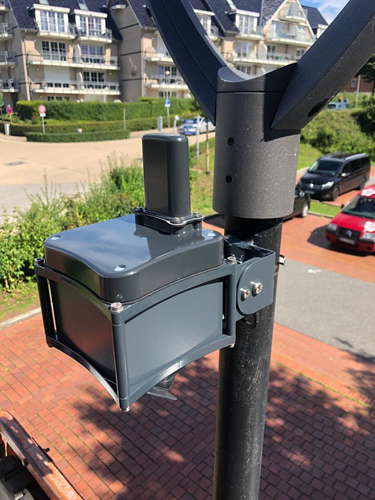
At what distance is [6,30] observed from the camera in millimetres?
44938

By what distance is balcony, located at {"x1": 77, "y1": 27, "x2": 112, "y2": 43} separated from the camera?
4625 cm

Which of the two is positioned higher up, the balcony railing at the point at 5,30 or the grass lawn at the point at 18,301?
the balcony railing at the point at 5,30

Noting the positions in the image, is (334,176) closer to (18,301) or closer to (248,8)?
(18,301)

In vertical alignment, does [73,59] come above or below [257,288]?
above

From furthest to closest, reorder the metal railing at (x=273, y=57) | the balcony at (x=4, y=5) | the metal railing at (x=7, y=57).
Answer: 1. the metal railing at (x=7, y=57)
2. the balcony at (x=4, y=5)
3. the metal railing at (x=273, y=57)

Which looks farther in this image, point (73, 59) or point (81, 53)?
point (81, 53)

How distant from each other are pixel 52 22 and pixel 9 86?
7.91 m

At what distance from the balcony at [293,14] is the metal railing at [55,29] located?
48053mm

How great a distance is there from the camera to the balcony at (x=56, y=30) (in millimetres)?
43819

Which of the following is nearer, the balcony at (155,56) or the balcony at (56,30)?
the balcony at (56,30)

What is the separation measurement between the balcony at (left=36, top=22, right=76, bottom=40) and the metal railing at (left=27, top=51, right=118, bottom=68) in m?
1.90

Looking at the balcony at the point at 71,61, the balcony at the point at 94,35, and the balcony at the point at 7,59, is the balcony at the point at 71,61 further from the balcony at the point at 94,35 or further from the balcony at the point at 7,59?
the balcony at the point at 7,59

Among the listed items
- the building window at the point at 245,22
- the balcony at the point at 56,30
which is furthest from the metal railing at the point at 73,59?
the building window at the point at 245,22

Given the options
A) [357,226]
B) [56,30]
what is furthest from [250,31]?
[56,30]
